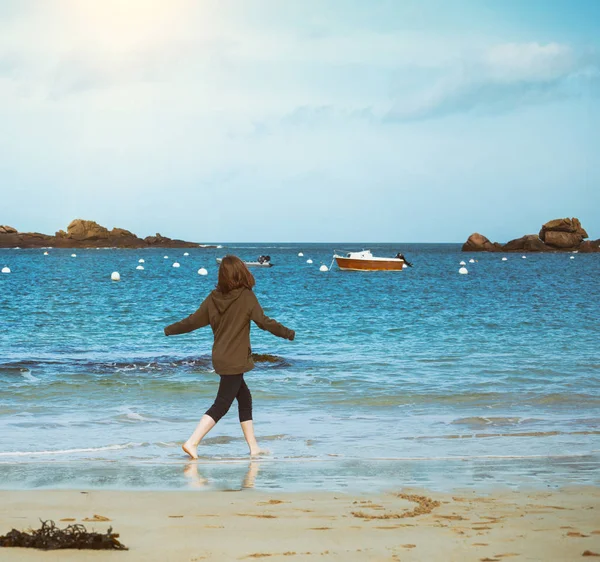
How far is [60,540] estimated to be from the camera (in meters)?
5.02

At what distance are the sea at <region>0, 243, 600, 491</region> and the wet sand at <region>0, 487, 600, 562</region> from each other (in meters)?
0.50

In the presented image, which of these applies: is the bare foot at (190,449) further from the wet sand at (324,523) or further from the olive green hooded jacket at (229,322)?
the wet sand at (324,523)

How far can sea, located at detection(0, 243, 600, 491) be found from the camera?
773 centimetres

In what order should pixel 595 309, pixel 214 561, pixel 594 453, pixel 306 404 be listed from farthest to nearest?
pixel 595 309
pixel 306 404
pixel 594 453
pixel 214 561

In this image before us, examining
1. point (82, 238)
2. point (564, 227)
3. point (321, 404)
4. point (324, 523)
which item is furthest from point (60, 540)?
point (82, 238)

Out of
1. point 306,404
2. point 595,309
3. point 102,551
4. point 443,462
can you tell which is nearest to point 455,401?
point 306,404

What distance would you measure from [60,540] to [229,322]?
3.30 metres

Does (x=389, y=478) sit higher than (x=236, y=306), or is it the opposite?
(x=236, y=306)

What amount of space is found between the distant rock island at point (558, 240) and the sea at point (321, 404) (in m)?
108

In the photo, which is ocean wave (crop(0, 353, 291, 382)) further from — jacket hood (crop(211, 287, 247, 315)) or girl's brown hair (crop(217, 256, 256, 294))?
girl's brown hair (crop(217, 256, 256, 294))

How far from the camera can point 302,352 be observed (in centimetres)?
2083

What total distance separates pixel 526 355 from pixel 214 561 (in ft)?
53.6

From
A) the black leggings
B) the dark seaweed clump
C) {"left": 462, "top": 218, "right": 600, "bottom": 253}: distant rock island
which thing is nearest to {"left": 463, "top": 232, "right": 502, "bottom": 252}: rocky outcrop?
{"left": 462, "top": 218, "right": 600, "bottom": 253}: distant rock island

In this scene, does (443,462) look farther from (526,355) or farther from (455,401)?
(526,355)
